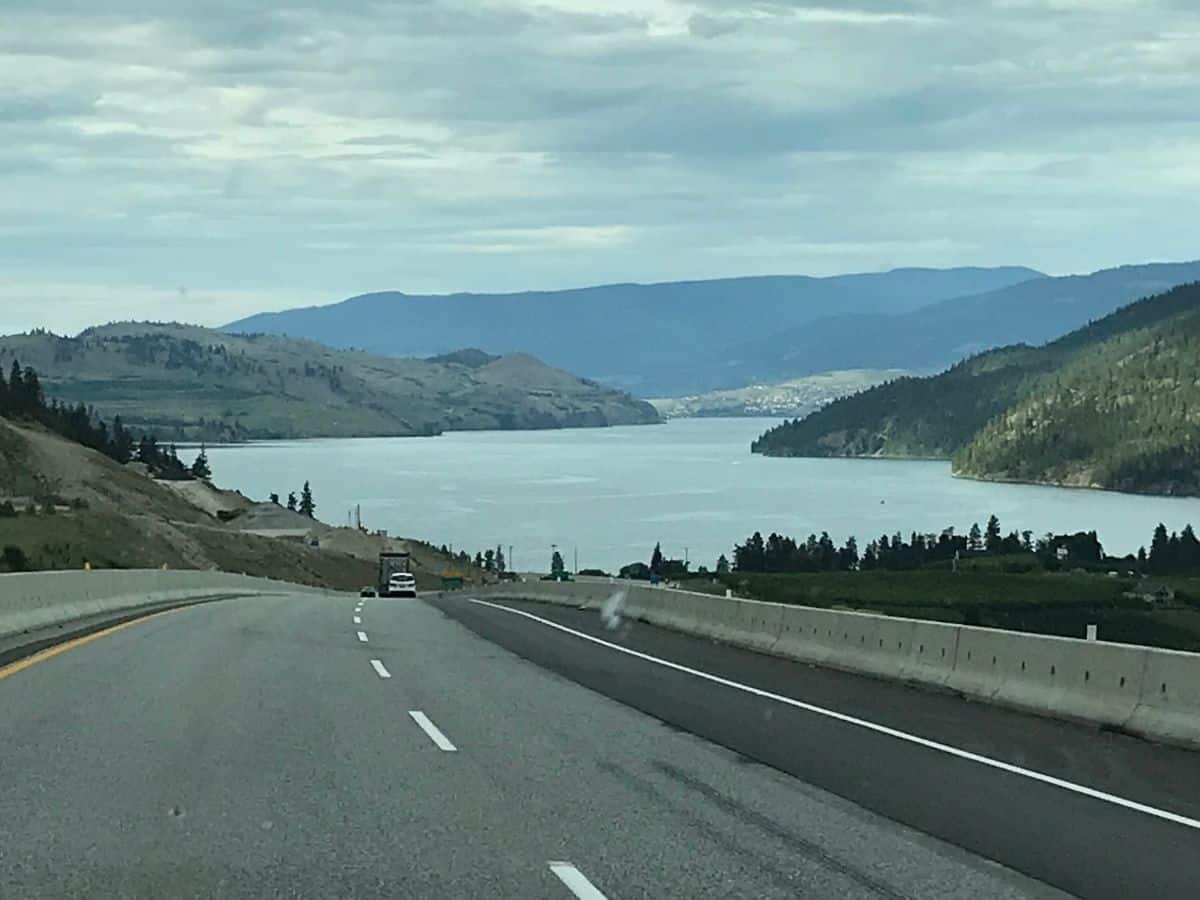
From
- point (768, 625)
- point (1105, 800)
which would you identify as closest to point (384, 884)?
point (1105, 800)

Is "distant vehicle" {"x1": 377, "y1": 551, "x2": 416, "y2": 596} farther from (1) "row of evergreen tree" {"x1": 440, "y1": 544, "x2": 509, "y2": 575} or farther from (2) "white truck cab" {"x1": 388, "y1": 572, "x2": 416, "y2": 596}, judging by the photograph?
(1) "row of evergreen tree" {"x1": 440, "y1": 544, "x2": 509, "y2": 575}

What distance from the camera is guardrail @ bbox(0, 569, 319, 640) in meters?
23.9

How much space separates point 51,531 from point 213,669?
6873 centimetres

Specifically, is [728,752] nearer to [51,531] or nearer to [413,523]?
[51,531]

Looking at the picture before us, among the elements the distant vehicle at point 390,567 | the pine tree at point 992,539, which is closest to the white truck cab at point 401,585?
the distant vehicle at point 390,567

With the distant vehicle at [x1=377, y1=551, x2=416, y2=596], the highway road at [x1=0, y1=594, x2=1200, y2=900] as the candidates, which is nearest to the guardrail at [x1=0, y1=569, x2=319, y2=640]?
the highway road at [x1=0, y1=594, x2=1200, y2=900]

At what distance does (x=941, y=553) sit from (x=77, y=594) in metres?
138

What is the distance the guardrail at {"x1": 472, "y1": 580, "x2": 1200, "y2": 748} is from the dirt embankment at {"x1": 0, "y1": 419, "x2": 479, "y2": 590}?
49.1 m

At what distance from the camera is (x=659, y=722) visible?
15.2 m

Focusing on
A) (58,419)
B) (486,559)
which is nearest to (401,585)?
(486,559)

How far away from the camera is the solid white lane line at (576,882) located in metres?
8.16

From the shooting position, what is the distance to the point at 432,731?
1415 cm

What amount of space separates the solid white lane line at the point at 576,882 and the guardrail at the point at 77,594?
52.4 feet

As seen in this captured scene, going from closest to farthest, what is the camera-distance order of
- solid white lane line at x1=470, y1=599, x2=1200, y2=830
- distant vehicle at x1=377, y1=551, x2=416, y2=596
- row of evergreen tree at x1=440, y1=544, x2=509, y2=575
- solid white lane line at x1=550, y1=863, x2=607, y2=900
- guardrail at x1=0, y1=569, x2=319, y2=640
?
solid white lane line at x1=550, y1=863, x2=607, y2=900 < solid white lane line at x1=470, y1=599, x2=1200, y2=830 < guardrail at x1=0, y1=569, x2=319, y2=640 < distant vehicle at x1=377, y1=551, x2=416, y2=596 < row of evergreen tree at x1=440, y1=544, x2=509, y2=575
